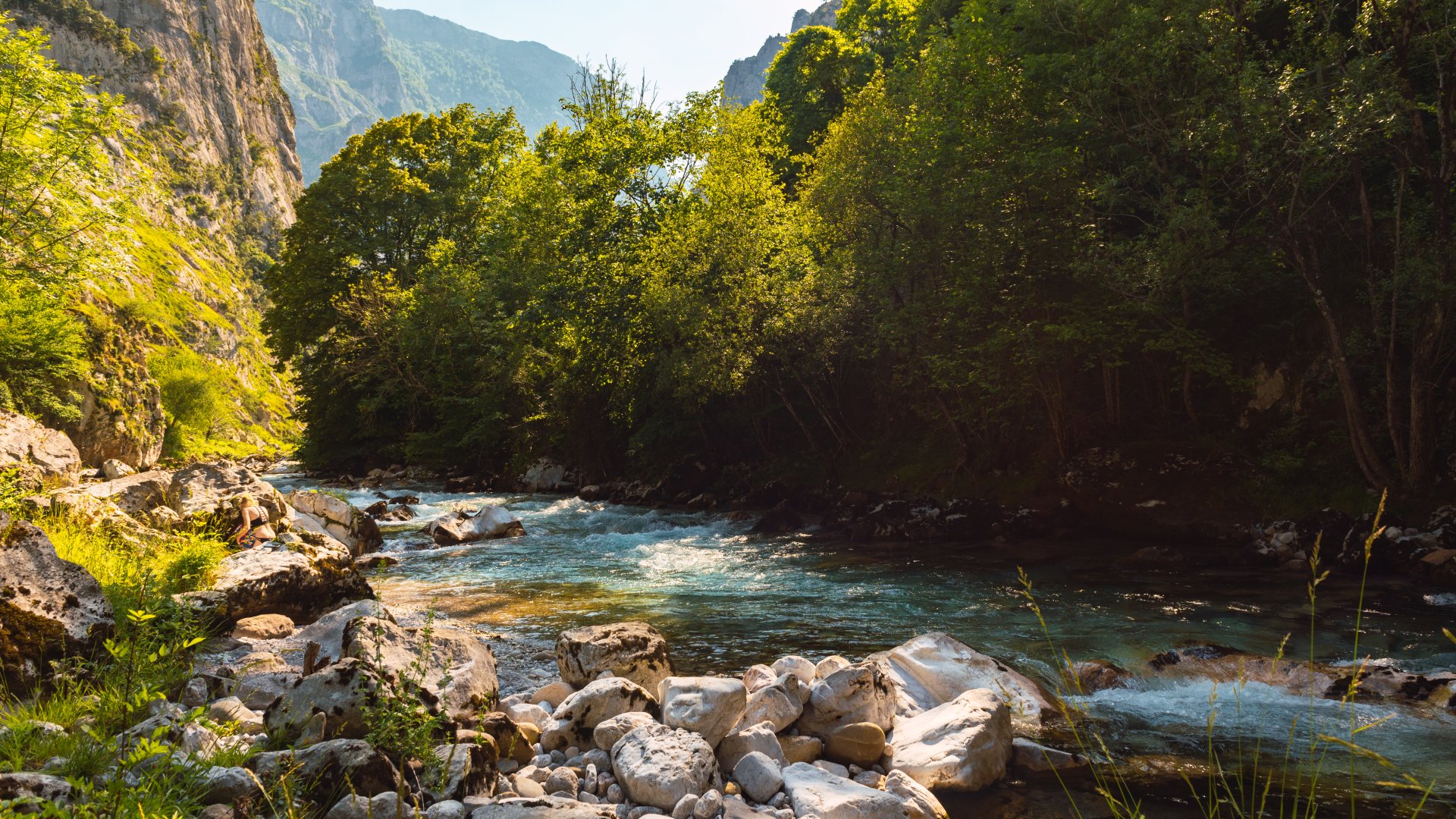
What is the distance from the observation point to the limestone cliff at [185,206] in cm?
2528

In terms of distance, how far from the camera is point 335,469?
37750mm

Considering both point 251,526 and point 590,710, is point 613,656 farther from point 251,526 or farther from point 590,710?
point 251,526

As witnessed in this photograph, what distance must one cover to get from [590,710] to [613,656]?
4.02ft

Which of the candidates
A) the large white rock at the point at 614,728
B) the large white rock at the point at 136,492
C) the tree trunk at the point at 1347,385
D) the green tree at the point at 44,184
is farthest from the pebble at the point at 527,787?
the green tree at the point at 44,184

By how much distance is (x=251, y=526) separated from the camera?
1277 centimetres

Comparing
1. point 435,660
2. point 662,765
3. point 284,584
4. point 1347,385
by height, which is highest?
point 1347,385

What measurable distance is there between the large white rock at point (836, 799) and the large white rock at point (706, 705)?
2.43ft

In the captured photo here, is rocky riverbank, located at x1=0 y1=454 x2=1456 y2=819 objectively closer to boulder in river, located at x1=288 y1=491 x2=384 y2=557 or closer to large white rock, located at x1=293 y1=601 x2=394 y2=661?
large white rock, located at x1=293 y1=601 x2=394 y2=661

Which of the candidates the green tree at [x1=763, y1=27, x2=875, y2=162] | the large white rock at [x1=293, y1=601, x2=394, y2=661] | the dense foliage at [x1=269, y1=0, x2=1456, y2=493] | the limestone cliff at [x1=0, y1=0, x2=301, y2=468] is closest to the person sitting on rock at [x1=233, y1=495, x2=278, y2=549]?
the large white rock at [x1=293, y1=601, x2=394, y2=661]

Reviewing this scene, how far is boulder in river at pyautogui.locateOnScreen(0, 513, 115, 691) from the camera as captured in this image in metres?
5.55

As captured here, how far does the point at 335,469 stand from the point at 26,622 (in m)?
34.9

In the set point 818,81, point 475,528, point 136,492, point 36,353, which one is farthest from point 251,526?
point 818,81

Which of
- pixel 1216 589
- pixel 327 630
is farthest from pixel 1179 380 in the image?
pixel 327 630

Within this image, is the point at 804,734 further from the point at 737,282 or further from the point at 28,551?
the point at 737,282
